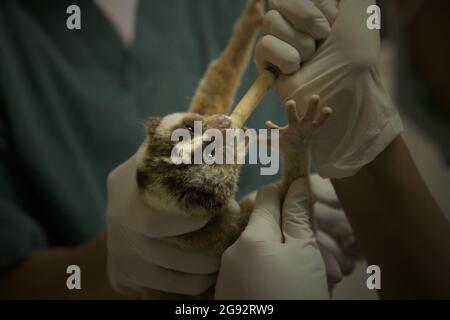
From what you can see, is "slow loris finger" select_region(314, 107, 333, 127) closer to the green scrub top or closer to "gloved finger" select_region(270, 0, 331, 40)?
"gloved finger" select_region(270, 0, 331, 40)

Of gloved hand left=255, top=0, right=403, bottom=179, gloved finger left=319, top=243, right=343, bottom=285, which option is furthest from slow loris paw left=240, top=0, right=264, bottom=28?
gloved finger left=319, top=243, right=343, bottom=285

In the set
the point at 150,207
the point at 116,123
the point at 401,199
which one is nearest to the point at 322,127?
the point at 401,199

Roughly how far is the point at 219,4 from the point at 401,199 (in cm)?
96

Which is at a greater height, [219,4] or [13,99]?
[219,4]

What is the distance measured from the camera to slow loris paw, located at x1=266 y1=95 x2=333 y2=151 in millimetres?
696

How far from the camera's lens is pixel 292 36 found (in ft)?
2.38

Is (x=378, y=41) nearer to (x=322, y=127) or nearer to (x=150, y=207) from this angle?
(x=322, y=127)

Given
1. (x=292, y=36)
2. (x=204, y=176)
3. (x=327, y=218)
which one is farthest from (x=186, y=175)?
(x=327, y=218)

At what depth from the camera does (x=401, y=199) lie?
0.81m

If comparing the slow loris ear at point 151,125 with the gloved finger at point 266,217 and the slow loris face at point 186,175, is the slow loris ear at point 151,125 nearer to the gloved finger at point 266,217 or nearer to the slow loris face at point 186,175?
the slow loris face at point 186,175

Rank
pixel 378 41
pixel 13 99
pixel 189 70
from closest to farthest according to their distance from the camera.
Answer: pixel 378 41 < pixel 13 99 < pixel 189 70

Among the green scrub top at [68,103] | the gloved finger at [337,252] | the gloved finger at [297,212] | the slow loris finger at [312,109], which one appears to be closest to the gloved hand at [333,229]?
the gloved finger at [337,252]

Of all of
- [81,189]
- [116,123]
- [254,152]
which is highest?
[254,152]

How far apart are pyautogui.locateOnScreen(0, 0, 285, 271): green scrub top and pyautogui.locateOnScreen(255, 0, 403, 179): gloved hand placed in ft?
1.86
